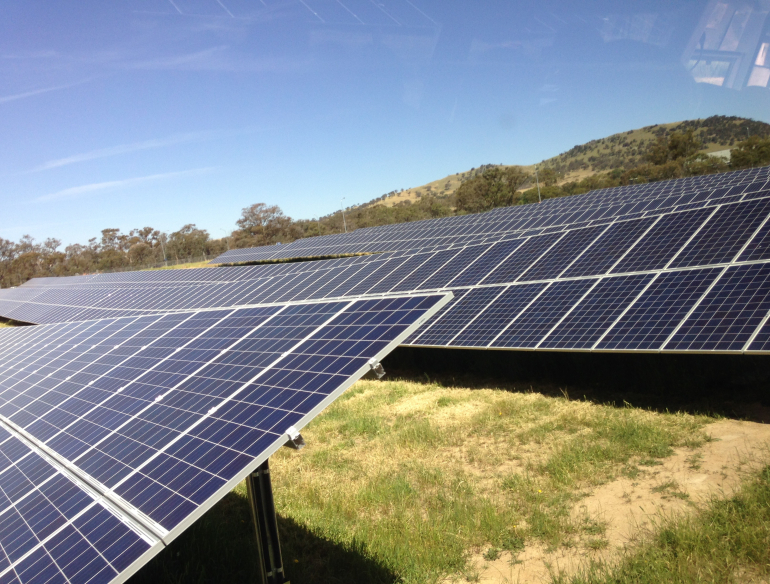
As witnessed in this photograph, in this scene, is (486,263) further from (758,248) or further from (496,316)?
(758,248)

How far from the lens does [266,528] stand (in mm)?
6012

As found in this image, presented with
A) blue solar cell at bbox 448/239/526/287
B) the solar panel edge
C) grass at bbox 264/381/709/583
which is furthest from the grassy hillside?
the solar panel edge

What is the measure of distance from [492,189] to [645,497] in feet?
305

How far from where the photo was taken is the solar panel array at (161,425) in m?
4.61

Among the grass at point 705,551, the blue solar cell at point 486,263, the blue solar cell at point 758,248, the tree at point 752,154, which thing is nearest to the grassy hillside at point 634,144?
the tree at point 752,154

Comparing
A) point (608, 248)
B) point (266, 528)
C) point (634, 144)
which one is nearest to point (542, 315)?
point (608, 248)

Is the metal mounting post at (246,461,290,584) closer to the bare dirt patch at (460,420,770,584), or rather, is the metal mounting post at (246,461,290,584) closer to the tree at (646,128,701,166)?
the bare dirt patch at (460,420,770,584)

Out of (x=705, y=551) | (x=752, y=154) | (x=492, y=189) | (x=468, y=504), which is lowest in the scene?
(x=468, y=504)

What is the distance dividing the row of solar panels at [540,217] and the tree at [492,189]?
164ft

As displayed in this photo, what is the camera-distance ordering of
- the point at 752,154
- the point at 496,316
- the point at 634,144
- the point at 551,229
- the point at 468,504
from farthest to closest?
the point at 634,144 < the point at 752,154 < the point at 551,229 < the point at 496,316 < the point at 468,504

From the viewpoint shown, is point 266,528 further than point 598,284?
No

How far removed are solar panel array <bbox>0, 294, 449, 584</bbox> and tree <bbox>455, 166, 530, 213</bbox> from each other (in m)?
92.2

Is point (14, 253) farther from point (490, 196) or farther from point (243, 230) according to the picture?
point (490, 196)

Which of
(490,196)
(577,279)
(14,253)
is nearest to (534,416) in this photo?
(577,279)
